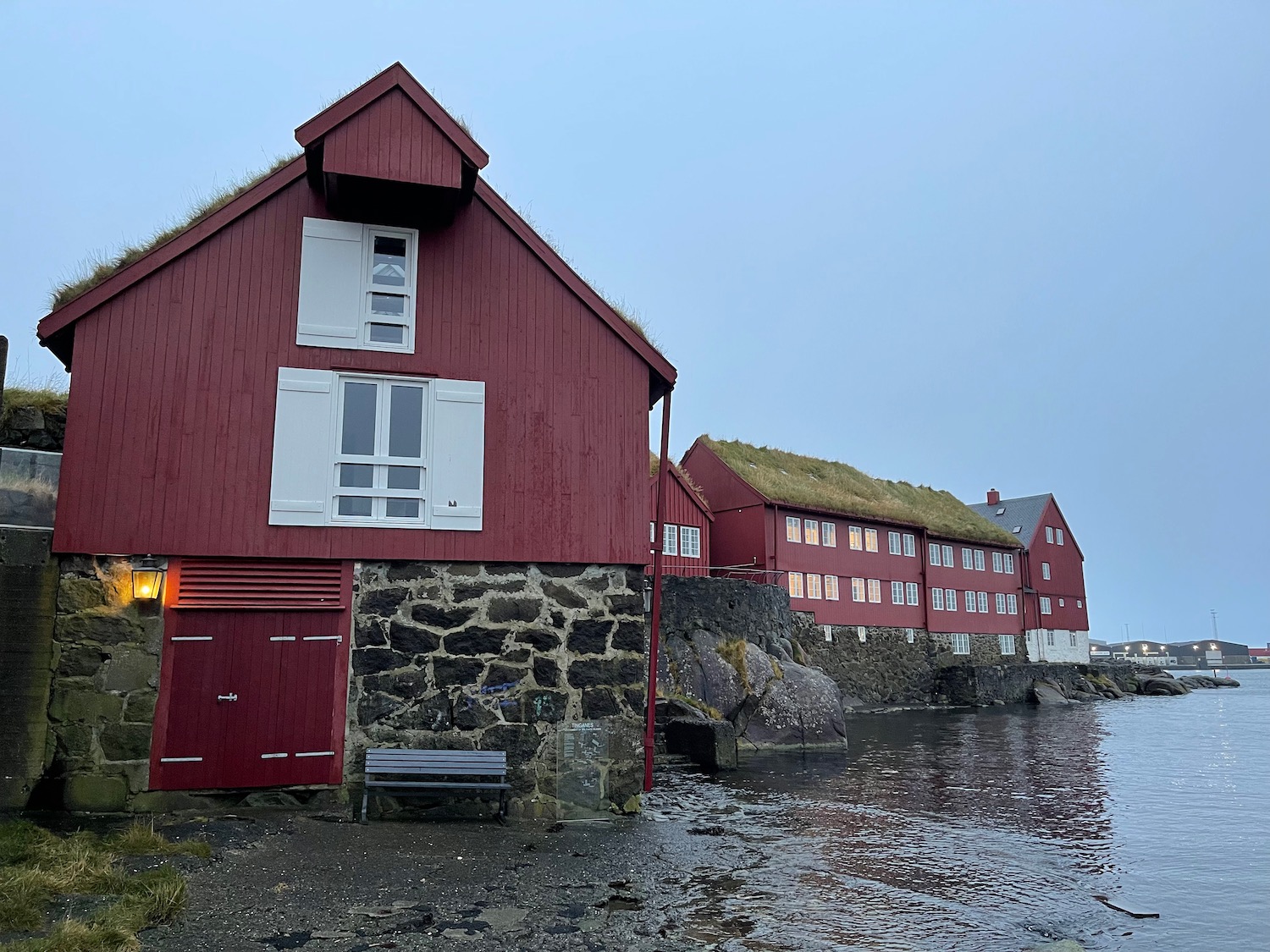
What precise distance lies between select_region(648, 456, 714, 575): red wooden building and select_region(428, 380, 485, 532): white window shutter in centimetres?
2161

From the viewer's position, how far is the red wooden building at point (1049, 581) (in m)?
53.7

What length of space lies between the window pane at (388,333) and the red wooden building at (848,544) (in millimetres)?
25051

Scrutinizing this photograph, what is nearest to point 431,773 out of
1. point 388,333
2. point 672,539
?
point 388,333

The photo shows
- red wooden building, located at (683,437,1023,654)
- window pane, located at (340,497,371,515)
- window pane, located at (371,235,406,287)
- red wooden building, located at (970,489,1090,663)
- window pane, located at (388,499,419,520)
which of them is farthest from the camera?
red wooden building, located at (970,489,1090,663)

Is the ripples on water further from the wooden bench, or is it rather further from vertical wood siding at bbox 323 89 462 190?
vertical wood siding at bbox 323 89 462 190

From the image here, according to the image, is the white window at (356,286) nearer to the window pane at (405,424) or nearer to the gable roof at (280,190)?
the window pane at (405,424)

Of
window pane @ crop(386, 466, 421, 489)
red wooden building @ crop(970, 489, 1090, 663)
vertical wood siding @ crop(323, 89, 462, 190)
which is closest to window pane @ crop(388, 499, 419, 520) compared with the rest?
window pane @ crop(386, 466, 421, 489)

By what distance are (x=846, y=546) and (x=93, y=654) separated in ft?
114

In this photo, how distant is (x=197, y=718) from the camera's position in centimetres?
997

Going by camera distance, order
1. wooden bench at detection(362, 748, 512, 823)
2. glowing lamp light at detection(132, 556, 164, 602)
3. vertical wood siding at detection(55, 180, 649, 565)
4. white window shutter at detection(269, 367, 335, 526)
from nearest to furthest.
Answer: glowing lamp light at detection(132, 556, 164, 602)
wooden bench at detection(362, 748, 512, 823)
vertical wood siding at detection(55, 180, 649, 565)
white window shutter at detection(269, 367, 335, 526)

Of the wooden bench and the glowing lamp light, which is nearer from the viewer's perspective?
the glowing lamp light

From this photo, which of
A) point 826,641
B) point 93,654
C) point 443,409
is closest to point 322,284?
point 443,409

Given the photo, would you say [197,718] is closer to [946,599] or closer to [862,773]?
[862,773]

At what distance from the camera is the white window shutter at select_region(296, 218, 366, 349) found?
430 inches
